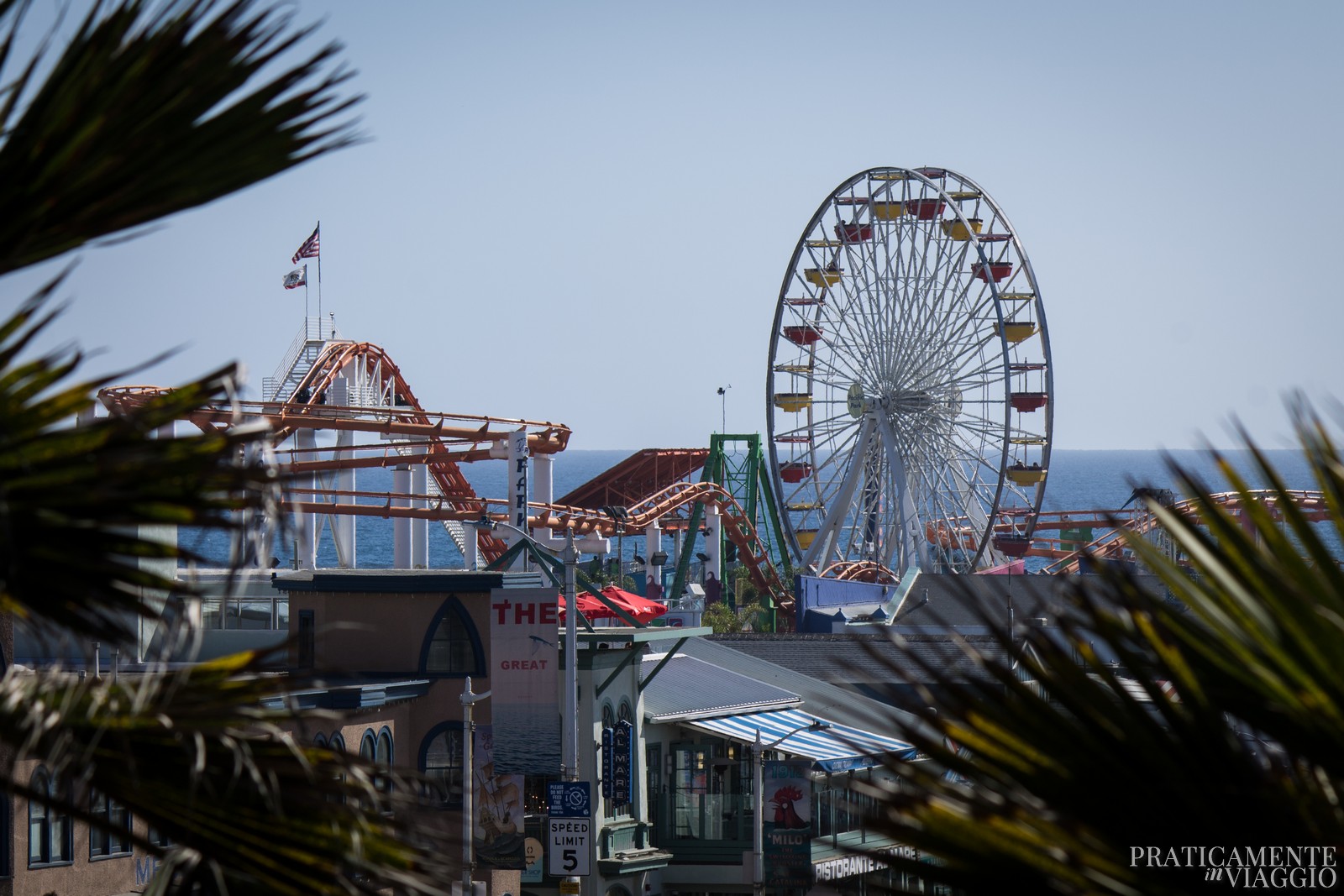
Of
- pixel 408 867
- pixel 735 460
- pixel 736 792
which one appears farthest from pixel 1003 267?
pixel 408 867

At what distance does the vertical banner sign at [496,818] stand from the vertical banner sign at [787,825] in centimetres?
447

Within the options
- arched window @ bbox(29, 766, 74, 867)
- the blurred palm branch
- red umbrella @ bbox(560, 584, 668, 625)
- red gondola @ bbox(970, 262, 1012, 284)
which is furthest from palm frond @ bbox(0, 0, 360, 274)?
red gondola @ bbox(970, 262, 1012, 284)

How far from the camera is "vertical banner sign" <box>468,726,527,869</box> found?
82.8ft

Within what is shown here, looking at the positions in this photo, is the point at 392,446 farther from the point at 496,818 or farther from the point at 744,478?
the point at 744,478

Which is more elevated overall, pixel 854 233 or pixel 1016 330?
pixel 854 233

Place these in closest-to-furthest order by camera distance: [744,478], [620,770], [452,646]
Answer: [452,646] → [620,770] → [744,478]

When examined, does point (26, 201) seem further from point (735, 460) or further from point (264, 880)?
point (735, 460)

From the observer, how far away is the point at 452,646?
91.0 ft

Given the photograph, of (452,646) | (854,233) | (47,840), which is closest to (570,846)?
(452,646)

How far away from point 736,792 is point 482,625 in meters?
5.60

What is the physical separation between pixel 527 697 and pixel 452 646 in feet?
11.9

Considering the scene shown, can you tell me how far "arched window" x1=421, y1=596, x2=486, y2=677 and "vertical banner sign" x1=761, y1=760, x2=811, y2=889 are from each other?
16.7 feet

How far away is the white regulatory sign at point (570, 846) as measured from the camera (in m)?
23.7

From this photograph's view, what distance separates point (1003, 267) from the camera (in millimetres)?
51250
